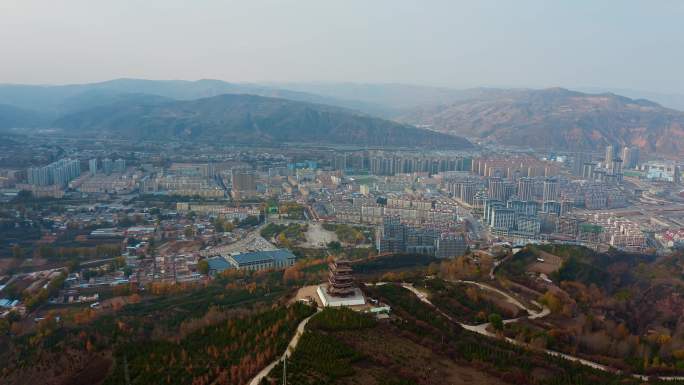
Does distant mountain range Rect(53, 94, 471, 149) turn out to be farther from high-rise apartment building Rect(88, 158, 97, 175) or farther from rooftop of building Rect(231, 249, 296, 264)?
rooftop of building Rect(231, 249, 296, 264)

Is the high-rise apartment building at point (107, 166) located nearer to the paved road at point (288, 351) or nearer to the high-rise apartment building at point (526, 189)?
the high-rise apartment building at point (526, 189)

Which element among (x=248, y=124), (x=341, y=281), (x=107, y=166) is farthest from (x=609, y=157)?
(x=107, y=166)

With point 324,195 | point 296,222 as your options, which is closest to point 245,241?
point 296,222

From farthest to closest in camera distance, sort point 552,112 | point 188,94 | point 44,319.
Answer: point 188,94, point 552,112, point 44,319

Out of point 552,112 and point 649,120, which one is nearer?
point 649,120

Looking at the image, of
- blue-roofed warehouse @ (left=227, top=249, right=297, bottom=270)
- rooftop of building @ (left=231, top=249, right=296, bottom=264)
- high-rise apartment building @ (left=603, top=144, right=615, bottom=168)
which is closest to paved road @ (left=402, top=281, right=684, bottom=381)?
blue-roofed warehouse @ (left=227, top=249, right=297, bottom=270)

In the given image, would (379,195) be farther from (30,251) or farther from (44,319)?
(44,319)

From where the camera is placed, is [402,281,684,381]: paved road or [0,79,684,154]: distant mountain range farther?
[0,79,684,154]: distant mountain range

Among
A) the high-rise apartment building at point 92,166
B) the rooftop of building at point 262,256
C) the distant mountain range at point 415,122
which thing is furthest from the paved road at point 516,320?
the distant mountain range at point 415,122
